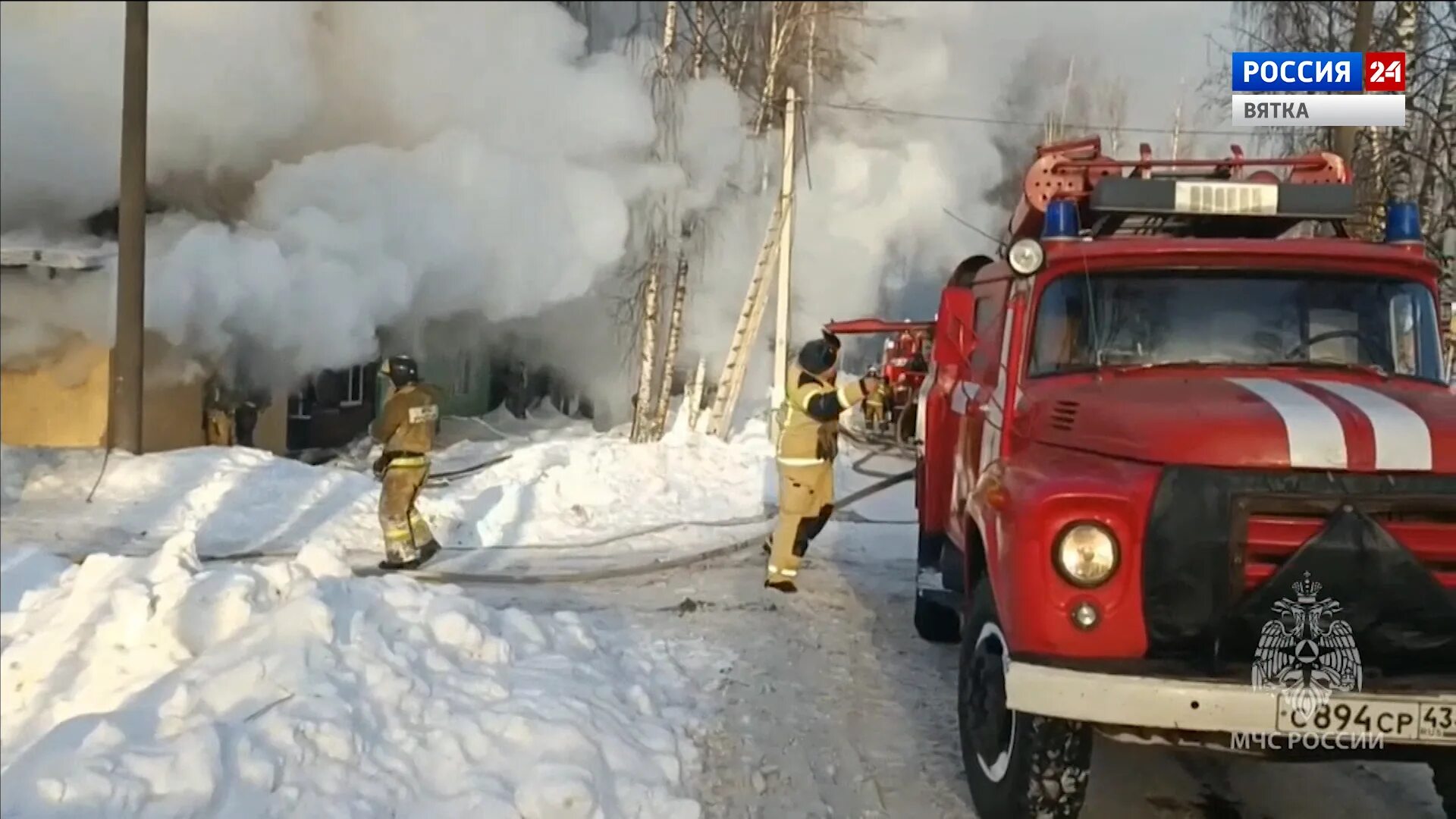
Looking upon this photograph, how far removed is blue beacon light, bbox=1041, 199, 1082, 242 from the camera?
4.54 meters

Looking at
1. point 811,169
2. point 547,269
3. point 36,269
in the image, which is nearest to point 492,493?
point 547,269

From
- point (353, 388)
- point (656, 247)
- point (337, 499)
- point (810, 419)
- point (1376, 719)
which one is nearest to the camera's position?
point (1376, 719)

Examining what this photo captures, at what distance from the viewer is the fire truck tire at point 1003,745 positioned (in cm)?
360

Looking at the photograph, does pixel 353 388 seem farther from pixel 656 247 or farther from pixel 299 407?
pixel 656 247

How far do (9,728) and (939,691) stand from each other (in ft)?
15.1

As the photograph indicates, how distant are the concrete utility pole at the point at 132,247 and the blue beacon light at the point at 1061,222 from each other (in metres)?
10.5

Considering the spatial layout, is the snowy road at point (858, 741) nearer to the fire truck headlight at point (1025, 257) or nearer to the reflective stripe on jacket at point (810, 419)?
the reflective stripe on jacket at point (810, 419)

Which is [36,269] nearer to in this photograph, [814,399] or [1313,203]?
[814,399]

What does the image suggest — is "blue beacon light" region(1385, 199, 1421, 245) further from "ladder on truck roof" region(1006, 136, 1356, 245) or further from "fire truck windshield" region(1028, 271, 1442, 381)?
"fire truck windshield" region(1028, 271, 1442, 381)

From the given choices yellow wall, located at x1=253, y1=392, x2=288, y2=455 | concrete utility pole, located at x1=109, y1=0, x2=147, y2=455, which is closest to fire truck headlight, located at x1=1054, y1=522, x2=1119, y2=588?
concrete utility pole, located at x1=109, y1=0, x2=147, y2=455

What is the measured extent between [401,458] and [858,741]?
467 centimetres

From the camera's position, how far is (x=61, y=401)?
551 inches

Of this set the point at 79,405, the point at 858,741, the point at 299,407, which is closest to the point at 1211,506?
the point at 858,741

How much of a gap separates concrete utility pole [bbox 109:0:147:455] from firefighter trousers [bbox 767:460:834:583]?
8053 millimetres
